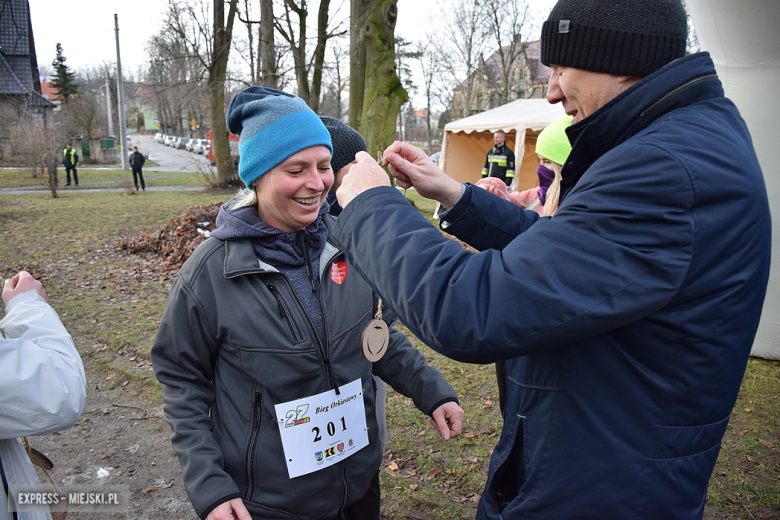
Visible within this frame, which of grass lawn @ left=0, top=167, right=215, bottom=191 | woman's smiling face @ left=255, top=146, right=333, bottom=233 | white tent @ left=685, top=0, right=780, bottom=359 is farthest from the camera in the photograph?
grass lawn @ left=0, top=167, right=215, bottom=191

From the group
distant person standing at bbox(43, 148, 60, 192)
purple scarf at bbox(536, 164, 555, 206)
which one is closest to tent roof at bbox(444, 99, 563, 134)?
purple scarf at bbox(536, 164, 555, 206)

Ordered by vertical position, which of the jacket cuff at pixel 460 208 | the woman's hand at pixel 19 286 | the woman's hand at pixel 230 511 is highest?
the jacket cuff at pixel 460 208

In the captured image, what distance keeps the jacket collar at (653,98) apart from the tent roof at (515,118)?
13539 millimetres

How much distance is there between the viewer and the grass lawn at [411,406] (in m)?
3.49

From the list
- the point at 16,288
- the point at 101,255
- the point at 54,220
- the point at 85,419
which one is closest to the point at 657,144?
the point at 16,288

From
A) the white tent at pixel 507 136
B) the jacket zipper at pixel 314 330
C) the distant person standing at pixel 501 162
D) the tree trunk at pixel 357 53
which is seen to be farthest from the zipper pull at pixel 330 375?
the white tent at pixel 507 136

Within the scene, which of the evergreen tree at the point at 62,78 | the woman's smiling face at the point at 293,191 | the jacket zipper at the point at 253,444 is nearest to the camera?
the jacket zipper at the point at 253,444

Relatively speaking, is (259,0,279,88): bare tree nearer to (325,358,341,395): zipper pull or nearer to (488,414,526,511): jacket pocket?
(325,358,341,395): zipper pull

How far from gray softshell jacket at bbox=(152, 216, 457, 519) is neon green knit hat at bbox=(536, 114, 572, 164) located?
8.00ft

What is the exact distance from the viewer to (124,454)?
4000 millimetres

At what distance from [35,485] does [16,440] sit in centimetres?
16

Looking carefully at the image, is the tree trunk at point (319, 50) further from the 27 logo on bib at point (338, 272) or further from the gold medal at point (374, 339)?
the gold medal at point (374, 339)

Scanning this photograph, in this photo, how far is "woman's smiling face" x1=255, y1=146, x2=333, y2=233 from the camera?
2.04 m

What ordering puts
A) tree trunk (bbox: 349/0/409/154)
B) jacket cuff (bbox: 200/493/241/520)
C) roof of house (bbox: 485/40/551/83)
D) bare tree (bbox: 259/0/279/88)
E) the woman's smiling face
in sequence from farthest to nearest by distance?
roof of house (bbox: 485/40/551/83)
bare tree (bbox: 259/0/279/88)
tree trunk (bbox: 349/0/409/154)
the woman's smiling face
jacket cuff (bbox: 200/493/241/520)
